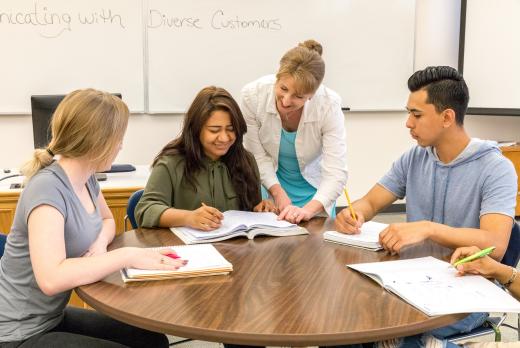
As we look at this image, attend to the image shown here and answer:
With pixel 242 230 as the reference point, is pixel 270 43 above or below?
above

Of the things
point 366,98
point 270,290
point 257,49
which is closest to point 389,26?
point 366,98

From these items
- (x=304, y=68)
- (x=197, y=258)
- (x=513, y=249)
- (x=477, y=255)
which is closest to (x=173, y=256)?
(x=197, y=258)

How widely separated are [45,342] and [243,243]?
0.62 m

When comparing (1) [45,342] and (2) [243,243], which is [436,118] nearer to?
(2) [243,243]

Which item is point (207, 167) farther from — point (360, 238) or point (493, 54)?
point (493, 54)

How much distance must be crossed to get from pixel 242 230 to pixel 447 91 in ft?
2.58

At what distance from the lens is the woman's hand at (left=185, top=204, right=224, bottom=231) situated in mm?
1763

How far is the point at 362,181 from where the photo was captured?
16.3 feet

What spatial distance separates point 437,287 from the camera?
1.31 m

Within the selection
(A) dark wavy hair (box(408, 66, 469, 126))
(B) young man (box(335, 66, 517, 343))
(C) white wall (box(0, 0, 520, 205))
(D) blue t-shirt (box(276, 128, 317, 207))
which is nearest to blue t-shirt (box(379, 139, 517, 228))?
(B) young man (box(335, 66, 517, 343))

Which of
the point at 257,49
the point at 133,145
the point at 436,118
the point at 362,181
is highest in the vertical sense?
the point at 257,49

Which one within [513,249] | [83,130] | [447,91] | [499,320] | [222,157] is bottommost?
[499,320]

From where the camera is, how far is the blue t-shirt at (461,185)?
1.70 metres

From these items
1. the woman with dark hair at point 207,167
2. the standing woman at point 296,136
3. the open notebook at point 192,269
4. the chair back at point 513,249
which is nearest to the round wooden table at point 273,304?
the open notebook at point 192,269
